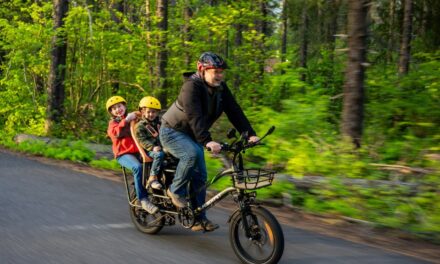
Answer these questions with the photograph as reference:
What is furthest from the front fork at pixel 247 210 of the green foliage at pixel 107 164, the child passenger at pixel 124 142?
the green foliage at pixel 107 164

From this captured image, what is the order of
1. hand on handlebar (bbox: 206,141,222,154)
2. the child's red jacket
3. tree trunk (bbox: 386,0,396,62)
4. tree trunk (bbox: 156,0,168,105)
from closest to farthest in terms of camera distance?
1. hand on handlebar (bbox: 206,141,222,154)
2. the child's red jacket
3. tree trunk (bbox: 156,0,168,105)
4. tree trunk (bbox: 386,0,396,62)

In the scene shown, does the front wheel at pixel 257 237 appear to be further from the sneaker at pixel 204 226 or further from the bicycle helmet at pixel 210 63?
the bicycle helmet at pixel 210 63

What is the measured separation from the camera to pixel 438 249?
17.5 feet

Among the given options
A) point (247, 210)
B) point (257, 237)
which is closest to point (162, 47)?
point (247, 210)

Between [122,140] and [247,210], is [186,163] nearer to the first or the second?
[247,210]

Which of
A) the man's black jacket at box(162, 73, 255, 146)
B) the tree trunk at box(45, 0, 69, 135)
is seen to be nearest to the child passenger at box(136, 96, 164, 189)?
the man's black jacket at box(162, 73, 255, 146)

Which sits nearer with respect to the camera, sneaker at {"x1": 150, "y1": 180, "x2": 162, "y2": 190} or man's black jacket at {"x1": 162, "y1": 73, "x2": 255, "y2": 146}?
man's black jacket at {"x1": 162, "y1": 73, "x2": 255, "y2": 146}

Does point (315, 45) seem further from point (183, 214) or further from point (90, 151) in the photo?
point (183, 214)

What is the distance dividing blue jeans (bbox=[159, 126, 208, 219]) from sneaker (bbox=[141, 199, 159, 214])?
0.42m

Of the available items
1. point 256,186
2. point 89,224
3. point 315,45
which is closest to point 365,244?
point 256,186

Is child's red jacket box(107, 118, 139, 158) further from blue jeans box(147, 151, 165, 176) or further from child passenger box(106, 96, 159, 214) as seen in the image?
blue jeans box(147, 151, 165, 176)

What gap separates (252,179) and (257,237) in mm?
554

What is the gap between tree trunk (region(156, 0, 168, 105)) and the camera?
553 inches

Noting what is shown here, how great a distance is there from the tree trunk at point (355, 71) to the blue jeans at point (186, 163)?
4213 millimetres
